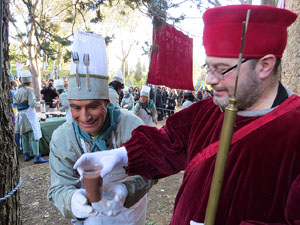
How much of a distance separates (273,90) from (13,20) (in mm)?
4381

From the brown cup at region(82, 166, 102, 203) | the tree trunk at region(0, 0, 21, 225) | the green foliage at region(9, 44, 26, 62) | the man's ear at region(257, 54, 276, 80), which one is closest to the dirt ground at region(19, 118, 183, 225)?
the tree trunk at region(0, 0, 21, 225)

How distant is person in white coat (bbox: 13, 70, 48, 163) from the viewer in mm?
5660

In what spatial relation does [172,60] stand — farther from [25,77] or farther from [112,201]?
[25,77]

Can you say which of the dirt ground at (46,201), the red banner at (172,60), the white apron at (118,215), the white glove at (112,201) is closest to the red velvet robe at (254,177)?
the white glove at (112,201)

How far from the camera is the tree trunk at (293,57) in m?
2.78

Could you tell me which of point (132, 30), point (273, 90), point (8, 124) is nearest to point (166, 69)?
point (8, 124)

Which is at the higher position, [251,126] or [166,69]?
[166,69]

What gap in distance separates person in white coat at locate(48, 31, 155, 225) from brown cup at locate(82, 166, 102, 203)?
22 centimetres

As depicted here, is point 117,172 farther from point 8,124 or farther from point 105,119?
point 8,124

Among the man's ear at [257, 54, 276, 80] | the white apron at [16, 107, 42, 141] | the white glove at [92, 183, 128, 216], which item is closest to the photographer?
the man's ear at [257, 54, 276, 80]

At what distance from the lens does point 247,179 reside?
1030 millimetres

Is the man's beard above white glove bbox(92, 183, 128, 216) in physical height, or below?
above

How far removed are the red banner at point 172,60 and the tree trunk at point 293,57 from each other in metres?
1.70

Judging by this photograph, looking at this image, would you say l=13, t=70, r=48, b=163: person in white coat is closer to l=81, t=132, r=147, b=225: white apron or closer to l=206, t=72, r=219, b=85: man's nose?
l=81, t=132, r=147, b=225: white apron
